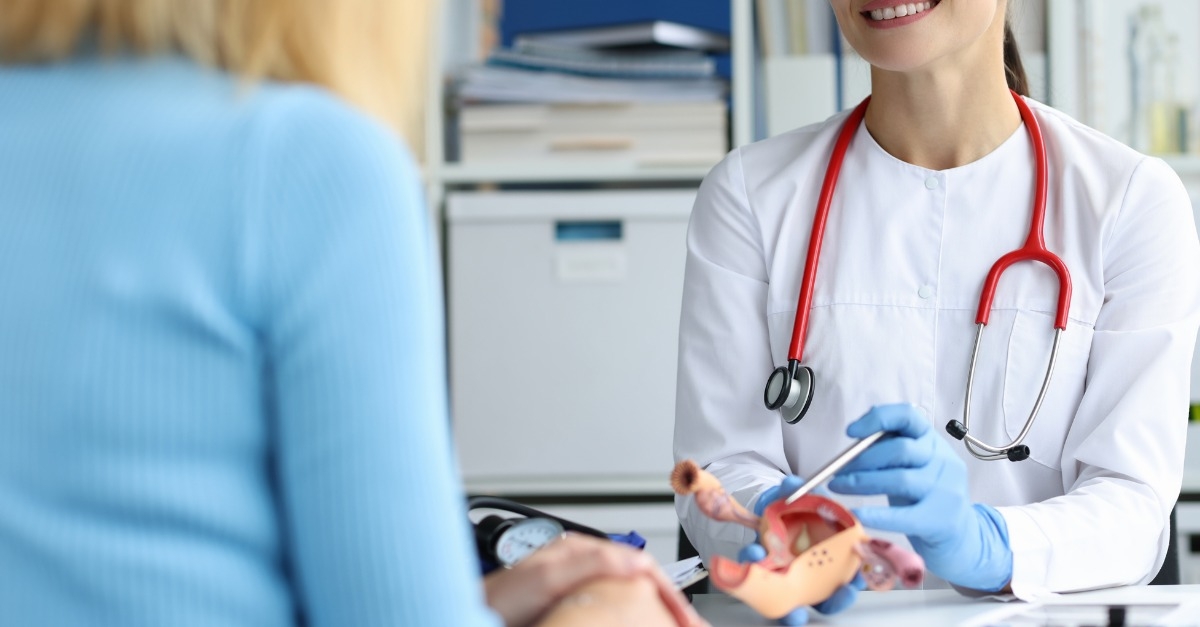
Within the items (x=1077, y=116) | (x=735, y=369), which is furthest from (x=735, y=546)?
(x=1077, y=116)

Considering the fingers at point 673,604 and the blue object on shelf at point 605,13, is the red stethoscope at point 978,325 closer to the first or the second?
the fingers at point 673,604

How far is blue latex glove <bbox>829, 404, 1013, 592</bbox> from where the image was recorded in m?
0.90

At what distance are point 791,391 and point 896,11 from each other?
0.41 m

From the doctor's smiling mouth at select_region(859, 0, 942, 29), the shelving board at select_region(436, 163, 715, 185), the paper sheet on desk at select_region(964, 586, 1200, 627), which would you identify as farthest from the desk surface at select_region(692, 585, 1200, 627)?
the shelving board at select_region(436, 163, 715, 185)

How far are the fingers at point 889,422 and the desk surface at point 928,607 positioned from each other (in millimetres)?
134

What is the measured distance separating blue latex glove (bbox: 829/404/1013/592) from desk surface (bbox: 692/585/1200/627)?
0.03 meters

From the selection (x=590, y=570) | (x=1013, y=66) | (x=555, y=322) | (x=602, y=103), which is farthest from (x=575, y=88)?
(x=590, y=570)

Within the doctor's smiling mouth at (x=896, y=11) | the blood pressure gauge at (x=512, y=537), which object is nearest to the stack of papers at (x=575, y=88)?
the doctor's smiling mouth at (x=896, y=11)

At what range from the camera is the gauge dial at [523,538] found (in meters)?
0.83

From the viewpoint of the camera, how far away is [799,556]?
812 millimetres

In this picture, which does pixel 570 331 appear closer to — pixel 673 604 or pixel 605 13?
pixel 605 13

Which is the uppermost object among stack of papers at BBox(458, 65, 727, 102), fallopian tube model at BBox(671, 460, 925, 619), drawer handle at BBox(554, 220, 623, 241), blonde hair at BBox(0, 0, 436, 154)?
stack of papers at BBox(458, 65, 727, 102)

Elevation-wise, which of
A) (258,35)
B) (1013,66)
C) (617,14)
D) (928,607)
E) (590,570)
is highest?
(617,14)

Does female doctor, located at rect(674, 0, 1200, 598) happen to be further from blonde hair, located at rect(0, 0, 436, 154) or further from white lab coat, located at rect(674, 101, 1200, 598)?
blonde hair, located at rect(0, 0, 436, 154)
